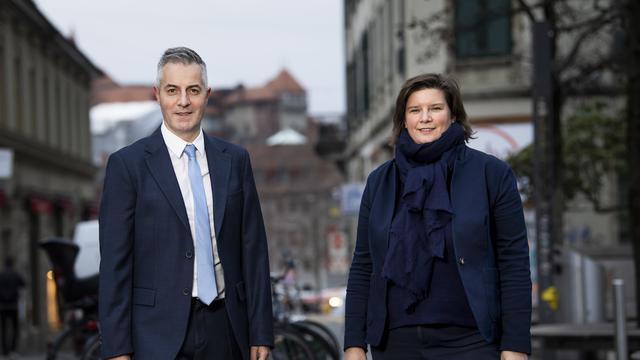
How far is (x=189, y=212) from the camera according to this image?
5.32m

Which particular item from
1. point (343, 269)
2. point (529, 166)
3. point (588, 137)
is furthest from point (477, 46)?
point (343, 269)

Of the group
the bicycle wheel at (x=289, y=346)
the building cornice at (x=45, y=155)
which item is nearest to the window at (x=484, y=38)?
the building cornice at (x=45, y=155)

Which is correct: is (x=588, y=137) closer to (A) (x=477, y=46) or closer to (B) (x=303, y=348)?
(A) (x=477, y=46)

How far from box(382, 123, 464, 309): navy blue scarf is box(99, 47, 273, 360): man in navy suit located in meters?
0.55

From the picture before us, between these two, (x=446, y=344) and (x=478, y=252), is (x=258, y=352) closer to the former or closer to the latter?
(x=446, y=344)

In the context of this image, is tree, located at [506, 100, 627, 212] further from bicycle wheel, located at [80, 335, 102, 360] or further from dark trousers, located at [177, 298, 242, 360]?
dark trousers, located at [177, 298, 242, 360]

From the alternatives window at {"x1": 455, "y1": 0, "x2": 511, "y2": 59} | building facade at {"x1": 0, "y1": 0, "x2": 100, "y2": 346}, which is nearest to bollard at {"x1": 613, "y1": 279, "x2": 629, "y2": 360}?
window at {"x1": 455, "y1": 0, "x2": 511, "y2": 59}

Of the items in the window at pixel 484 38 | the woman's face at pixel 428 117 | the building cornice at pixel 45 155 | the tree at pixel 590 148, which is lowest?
the woman's face at pixel 428 117

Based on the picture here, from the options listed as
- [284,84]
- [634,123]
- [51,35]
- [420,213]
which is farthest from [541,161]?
[284,84]

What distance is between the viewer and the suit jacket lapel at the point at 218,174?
533 centimetres

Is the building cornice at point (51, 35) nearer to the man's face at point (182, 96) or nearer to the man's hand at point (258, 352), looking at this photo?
the man's face at point (182, 96)

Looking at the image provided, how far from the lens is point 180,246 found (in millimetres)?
5270

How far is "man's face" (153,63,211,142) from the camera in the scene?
5.32 meters

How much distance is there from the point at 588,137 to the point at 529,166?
279cm
